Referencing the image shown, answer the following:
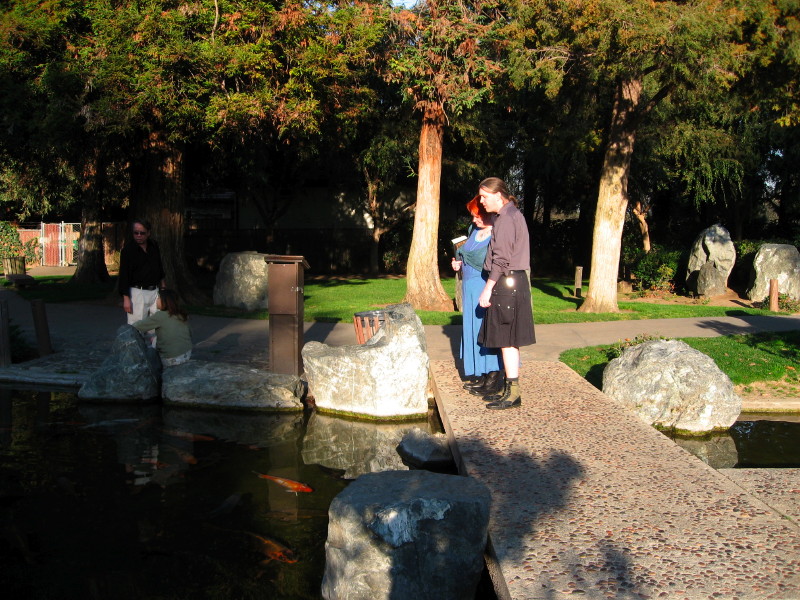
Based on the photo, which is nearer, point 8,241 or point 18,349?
point 18,349

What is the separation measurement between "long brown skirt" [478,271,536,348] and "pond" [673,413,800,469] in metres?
1.80

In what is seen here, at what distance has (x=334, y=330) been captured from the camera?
1234 cm

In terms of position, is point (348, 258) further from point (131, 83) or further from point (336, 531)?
point (336, 531)

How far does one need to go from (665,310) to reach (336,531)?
12873 mm

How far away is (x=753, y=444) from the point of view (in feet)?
23.4

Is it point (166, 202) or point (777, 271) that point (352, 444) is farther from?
point (777, 271)

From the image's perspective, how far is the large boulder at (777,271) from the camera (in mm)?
17672

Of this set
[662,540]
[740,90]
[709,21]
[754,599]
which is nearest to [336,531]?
[662,540]

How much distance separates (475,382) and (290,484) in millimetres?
2567

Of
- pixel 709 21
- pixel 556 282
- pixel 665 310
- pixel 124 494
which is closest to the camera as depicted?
pixel 124 494

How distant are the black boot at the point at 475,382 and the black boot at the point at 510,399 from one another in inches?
24.5

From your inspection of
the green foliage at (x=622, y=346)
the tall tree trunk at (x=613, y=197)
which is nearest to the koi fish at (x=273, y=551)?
the green foliage at (x=622, y=346)

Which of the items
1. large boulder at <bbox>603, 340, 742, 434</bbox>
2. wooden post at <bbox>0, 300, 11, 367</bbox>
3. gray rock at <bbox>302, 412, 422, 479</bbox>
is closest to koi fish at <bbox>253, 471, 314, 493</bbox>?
gray rock at <bbox>302, 412, 422, 479</bbox>

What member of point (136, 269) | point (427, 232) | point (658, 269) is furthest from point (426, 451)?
point (658, 269)
